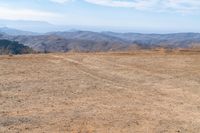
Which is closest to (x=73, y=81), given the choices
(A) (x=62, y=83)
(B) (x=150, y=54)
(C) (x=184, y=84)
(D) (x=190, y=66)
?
(A) (x=62, y=83)

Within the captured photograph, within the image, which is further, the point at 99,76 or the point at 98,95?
the point at 99,76

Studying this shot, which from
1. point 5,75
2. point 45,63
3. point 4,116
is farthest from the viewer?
point 45,63

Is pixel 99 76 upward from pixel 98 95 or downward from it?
upward

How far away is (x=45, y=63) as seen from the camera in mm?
30578

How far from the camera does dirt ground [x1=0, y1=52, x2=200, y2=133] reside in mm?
15500

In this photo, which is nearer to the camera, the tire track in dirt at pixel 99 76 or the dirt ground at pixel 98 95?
the dirt ground at pixel 98 95

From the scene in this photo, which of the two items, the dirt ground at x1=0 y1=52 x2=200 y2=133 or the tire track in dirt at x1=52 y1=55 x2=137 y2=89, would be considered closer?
the dirt ground at x1=0 y1=52 x2=200 y2=133

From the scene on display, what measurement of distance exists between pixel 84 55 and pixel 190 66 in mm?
9641

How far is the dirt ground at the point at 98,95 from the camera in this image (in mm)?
15500

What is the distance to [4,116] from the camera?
16.1 metres

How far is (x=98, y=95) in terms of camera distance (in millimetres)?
20688

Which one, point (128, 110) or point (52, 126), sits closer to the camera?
point (52, 126)

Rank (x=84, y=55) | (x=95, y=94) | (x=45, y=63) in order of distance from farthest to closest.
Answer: (x=84, y=55) → (x=45, y=63) → (x=95, y=94)

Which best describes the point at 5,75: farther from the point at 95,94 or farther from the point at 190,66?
the point at 190,66
